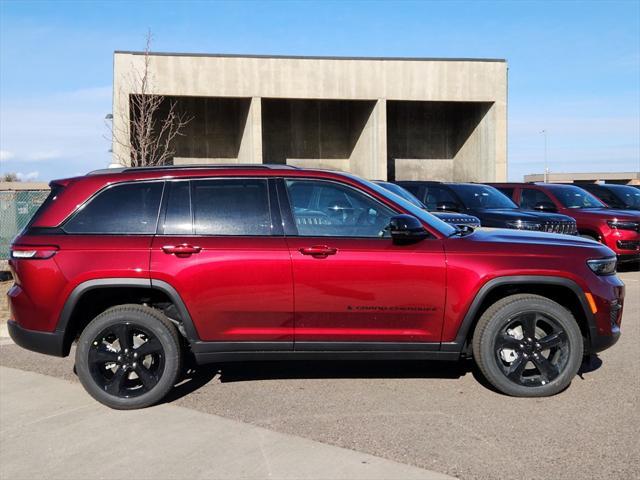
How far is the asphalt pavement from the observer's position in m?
3.85

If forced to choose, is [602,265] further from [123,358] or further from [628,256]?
[628,256]

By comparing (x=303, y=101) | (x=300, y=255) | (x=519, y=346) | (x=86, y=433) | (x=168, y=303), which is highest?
(x=303, y=101)

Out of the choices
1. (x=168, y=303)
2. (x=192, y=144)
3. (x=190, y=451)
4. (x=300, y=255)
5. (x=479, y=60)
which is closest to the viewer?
(x=190, y=451)

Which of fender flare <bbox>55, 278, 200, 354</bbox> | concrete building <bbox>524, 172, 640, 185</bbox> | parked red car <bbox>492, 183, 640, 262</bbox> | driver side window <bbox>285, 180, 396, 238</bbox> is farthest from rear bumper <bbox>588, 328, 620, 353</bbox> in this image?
concrete building <bbox>524, 172, 640, 185</bbox>

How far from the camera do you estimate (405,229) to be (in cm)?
471

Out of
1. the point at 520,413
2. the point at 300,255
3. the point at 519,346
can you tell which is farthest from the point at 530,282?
the point at 300,255

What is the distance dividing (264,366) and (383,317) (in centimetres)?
170

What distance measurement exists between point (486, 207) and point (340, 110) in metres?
22.4

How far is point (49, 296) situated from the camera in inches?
190

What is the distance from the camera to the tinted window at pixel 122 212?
494 cm

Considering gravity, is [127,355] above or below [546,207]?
below

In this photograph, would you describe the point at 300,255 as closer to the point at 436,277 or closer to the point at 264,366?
the point at 436,277

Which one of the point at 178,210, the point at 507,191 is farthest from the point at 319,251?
the point at 507,191

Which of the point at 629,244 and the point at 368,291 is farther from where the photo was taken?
the point at 629,244
